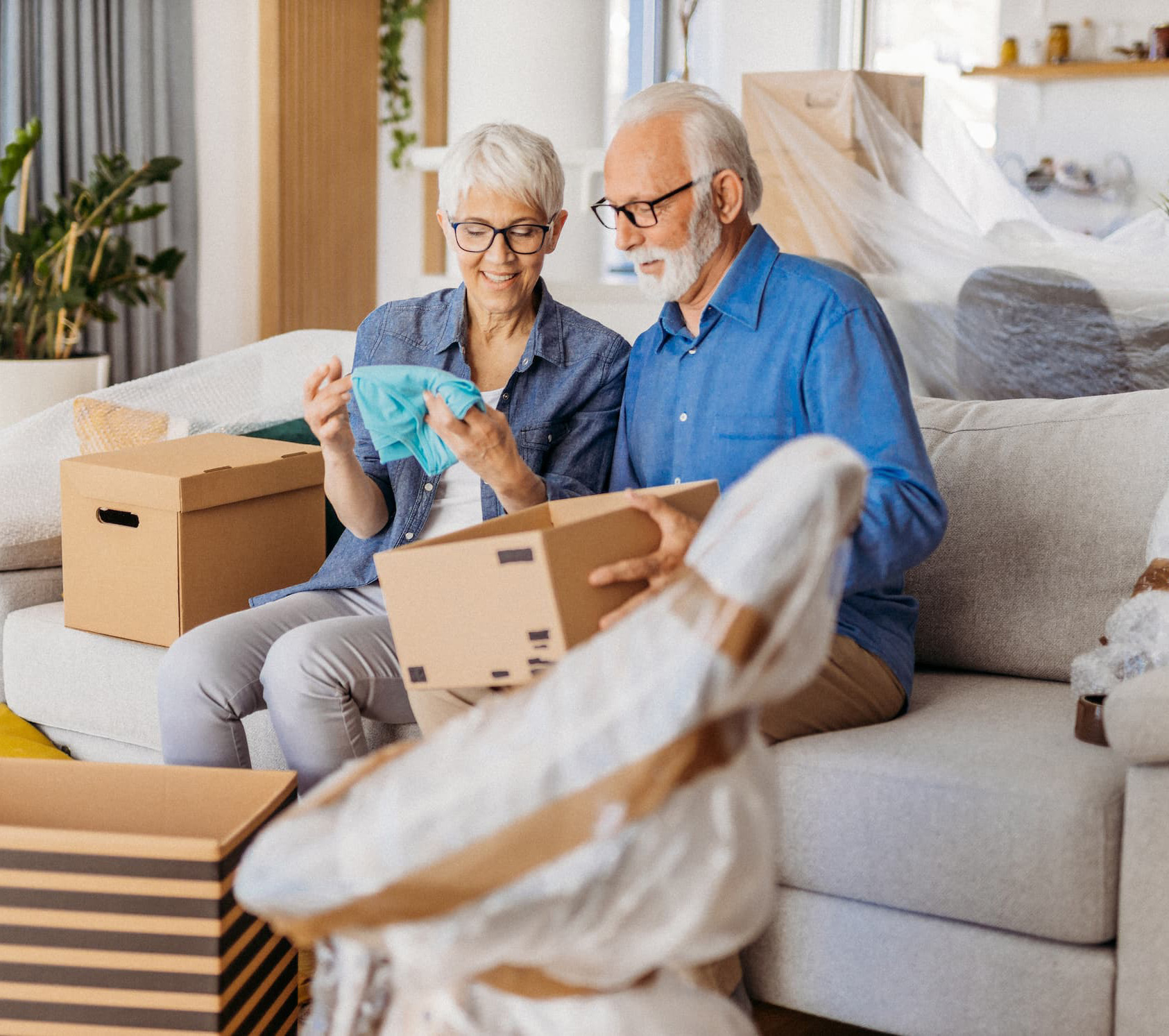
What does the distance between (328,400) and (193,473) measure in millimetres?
383

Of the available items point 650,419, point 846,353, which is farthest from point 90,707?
point 846,353

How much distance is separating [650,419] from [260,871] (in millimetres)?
1091

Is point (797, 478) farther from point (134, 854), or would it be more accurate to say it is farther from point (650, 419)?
point (650, 419)

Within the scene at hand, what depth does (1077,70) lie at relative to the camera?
18.4 feet

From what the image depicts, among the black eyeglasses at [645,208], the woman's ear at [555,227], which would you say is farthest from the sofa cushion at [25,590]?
the black eyeglasses at [645,208]

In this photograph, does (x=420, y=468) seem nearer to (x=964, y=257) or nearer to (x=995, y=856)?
(x=995, y=856)

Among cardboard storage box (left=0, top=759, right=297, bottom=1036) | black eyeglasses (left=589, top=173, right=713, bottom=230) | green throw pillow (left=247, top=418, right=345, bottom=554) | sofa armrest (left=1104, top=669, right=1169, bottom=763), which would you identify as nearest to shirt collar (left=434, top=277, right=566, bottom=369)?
black eyeglasses (left=589, top=173, right=713, bottom=230)

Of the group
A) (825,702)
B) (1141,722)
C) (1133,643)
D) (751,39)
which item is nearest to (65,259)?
(825,702)

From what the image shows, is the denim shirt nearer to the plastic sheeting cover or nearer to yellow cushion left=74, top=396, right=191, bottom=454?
yellow cushion left=74, top=396, right=191, bottom=454

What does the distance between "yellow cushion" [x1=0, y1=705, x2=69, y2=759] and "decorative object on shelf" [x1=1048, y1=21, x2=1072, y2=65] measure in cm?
518

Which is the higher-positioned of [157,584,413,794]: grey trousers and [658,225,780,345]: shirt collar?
[658,225,780,345]: shirt collar

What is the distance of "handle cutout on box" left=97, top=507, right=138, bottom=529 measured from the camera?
2053mm

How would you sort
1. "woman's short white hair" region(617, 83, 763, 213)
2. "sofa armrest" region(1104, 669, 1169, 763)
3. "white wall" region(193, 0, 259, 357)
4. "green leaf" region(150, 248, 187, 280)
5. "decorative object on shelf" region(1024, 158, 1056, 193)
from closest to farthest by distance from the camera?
"sofa armrest" region(1104, 669, 1169, 763)
"woman's short white hair" region(617, 83, 763, 213)
"green leaf" region(150, 248, 187, 280)
"white wall" region(193, 0, 259, 357)
"decorative object on shelf" region(1024, 158, 1056, 193)

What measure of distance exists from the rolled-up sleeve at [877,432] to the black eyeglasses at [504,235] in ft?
1.49
